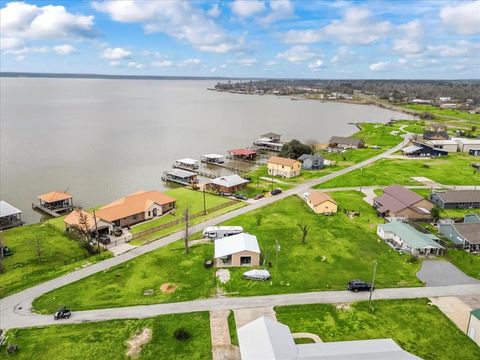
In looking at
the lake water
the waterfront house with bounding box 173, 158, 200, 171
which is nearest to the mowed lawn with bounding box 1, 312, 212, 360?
the lake water

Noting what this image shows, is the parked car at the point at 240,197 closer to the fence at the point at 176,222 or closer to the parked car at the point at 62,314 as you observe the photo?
the fence at the point at 176,222

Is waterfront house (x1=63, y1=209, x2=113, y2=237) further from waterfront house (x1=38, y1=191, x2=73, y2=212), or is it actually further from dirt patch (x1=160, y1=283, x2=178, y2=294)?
dirt patch (x1=160, y1=283, x2=178, y2=294)

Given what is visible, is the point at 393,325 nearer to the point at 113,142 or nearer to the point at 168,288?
the point at 168,288

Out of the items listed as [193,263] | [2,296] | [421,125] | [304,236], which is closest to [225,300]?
[193,263]

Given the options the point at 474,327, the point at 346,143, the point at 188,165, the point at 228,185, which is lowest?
the point at 188,165

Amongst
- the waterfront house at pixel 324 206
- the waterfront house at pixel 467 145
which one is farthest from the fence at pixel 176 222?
the waterfront house at pixel 467 145

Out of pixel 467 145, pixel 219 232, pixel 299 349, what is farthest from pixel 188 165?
pixel 467 145
